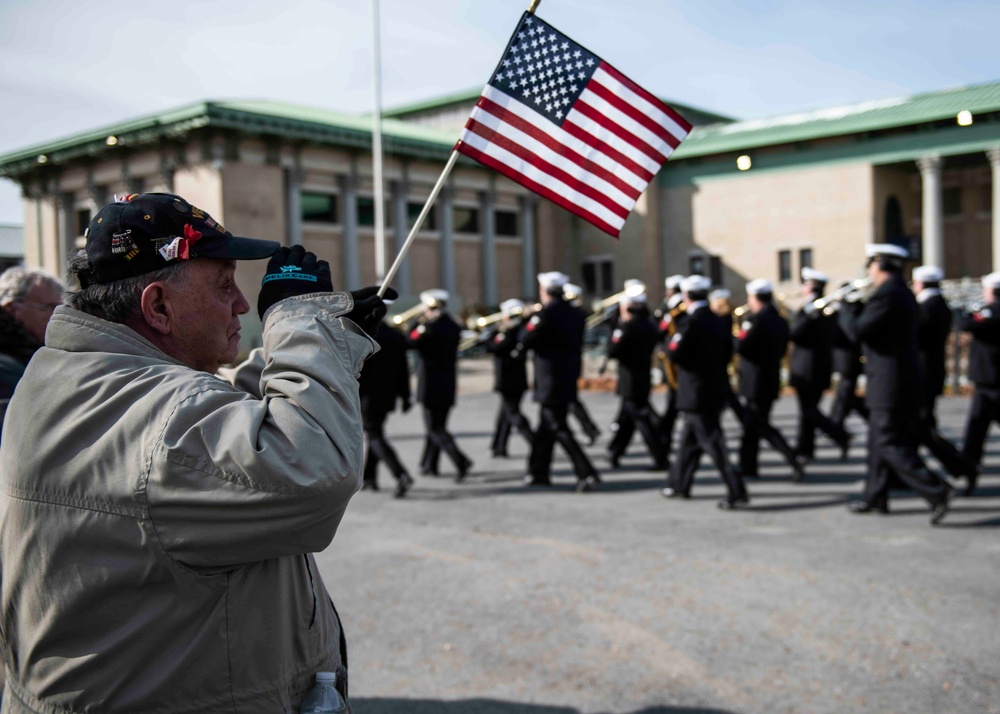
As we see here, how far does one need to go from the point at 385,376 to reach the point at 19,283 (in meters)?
5.53

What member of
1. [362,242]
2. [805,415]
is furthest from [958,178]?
[805,415]

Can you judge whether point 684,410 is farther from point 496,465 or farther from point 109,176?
point 109,176

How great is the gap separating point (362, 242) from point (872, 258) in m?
30.3

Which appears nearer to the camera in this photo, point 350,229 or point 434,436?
point 434,436

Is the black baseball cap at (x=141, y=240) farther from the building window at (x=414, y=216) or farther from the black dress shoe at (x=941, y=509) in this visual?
the building window at (x=414, y=216)

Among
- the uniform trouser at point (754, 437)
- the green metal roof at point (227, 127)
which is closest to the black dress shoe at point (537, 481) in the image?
the uniform trouser at point (754, 437)

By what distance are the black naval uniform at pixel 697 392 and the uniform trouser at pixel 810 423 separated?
2.04 m

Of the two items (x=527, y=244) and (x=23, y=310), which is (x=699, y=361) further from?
(x=527, y=244)

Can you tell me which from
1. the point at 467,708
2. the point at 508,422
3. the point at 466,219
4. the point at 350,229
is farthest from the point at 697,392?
the point at 466,219

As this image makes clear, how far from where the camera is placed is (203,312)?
6.58 ft

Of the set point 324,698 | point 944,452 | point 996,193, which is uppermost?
point 996,193

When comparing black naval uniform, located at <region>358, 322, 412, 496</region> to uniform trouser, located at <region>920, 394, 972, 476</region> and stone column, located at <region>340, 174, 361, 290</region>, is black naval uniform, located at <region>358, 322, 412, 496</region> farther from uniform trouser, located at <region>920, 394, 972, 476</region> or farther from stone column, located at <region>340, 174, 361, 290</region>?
stone column, located at <region>340, 174, 361, 290</region>

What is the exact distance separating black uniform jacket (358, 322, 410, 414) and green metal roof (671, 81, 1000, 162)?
2254 cm

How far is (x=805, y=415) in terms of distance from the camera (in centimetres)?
1034
